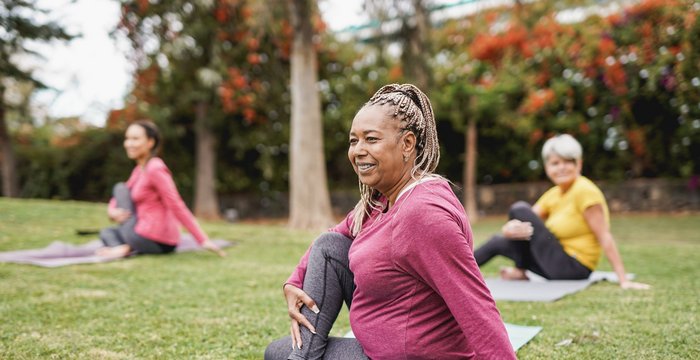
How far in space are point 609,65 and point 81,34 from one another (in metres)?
13.7

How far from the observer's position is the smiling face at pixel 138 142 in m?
6.05

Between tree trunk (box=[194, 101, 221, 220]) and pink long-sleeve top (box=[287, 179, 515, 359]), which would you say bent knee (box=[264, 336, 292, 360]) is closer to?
pink long-sleeve top (box=[287, 179, 515, 359])

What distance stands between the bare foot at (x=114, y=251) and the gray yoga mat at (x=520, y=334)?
144 inches

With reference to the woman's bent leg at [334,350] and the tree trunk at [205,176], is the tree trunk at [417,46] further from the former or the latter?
the woman's bent leg at [334,350]

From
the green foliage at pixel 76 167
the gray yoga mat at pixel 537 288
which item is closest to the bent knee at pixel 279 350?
the gray yoga mat at pixel 537 288

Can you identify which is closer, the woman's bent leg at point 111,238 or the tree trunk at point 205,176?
the woman's bent leg at point 111,238

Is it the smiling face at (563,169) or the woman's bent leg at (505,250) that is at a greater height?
the smiling face at (563,169)

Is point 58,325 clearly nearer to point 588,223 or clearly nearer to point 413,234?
point 413,234

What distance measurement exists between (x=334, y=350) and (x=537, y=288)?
10.1 ft

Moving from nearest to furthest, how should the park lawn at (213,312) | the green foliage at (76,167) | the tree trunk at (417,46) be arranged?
the park lawn at (213,312), the tree trunk at (417,46), the green foliage at (76,167)

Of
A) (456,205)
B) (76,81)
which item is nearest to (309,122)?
(456,205)

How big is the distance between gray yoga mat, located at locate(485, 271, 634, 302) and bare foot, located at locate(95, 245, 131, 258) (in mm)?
3833

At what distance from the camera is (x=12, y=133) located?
67.6ft

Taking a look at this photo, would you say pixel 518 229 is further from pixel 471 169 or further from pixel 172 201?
pixel 471 169
